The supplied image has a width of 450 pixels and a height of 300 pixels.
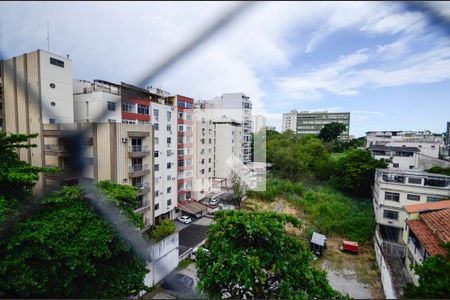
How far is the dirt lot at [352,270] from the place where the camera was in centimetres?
580

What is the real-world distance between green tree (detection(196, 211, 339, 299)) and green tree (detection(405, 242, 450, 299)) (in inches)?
30.0

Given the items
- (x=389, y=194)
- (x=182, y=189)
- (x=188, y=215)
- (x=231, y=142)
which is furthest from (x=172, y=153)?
(x=389, y=194)

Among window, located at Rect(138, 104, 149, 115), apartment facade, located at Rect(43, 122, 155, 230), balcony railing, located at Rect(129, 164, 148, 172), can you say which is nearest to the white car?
apartment facade, located at Rect(43, 122, 155, 230)

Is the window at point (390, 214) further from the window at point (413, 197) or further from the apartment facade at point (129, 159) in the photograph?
the apartment facade at point (129, 159)

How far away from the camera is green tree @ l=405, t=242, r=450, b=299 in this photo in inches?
56.0

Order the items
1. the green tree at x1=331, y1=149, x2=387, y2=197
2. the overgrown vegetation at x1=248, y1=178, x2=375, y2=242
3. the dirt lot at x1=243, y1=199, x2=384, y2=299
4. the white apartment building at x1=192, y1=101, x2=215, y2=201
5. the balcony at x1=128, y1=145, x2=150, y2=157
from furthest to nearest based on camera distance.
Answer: the white apartment building at x1=192, y1=101, x2=215, y2=201 < the green tree at x1=331, y1=149, x2=387, y2=197 < the overgrown vegetation at x1=248, y1=178, x2=375, y2=242 < the balcony at x1=128, y1=145, x2=150, y2=157 < the dirt lot at x1=243, y1=199, x2=384, y2=299

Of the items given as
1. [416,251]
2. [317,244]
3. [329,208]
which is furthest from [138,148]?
[329,208]

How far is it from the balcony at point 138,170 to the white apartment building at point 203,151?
4425 millimetres

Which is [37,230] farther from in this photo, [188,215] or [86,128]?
[188,215]

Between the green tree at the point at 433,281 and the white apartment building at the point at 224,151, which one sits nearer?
the green tree at the point at 433,281

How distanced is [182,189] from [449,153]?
60.0ft

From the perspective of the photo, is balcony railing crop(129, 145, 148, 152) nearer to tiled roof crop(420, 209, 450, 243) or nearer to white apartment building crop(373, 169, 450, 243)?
tiled roof crop(420, 209, 450, 243)

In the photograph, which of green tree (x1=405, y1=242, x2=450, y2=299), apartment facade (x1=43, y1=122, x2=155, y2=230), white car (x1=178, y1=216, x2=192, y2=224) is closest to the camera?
green tree (x1=405, y1=242, x2=450, y2=299)

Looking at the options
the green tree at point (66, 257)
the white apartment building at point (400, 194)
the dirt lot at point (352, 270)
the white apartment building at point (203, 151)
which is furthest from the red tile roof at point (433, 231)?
the white apartment building at point (203, 151)
